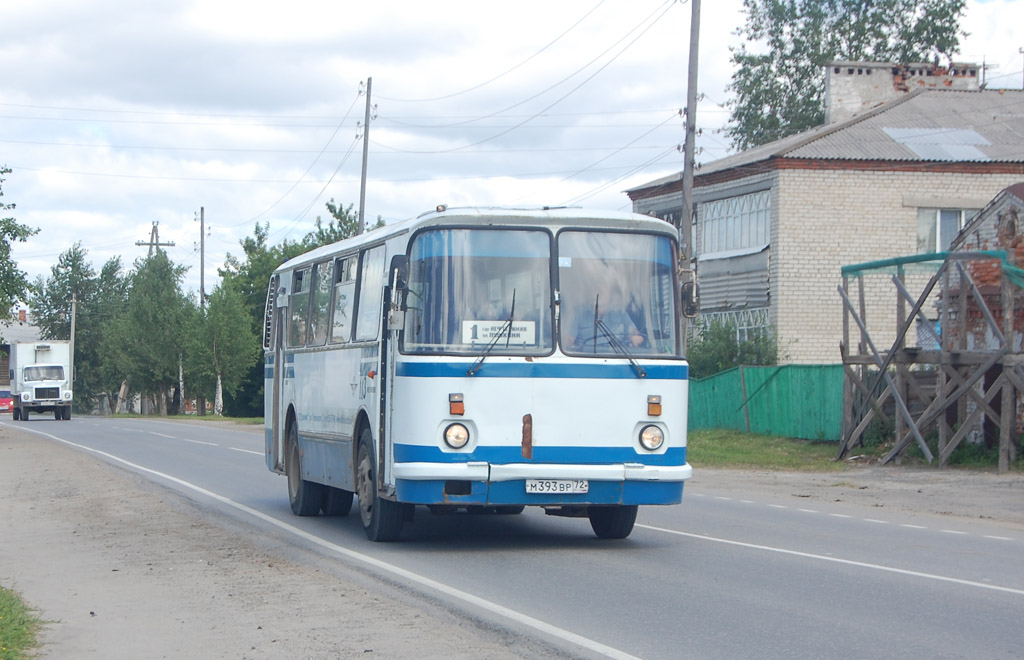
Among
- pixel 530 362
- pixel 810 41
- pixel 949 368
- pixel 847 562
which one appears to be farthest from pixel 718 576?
pixel 810 41

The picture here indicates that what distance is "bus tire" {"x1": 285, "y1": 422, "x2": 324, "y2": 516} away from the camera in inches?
613

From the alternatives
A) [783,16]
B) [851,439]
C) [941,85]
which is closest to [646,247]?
[851,439]

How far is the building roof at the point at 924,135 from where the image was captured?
38156mm

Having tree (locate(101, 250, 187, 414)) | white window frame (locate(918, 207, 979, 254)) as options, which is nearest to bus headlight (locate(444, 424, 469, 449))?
white window frame (locate(918, 207, 979, 254))

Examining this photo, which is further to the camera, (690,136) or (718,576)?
(690,136)

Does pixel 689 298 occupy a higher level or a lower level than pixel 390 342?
higher

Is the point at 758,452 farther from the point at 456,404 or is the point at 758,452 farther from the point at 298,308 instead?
the point at 456,404

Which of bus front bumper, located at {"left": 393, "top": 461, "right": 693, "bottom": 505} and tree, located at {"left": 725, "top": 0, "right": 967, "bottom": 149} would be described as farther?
tree, located at {"left": 725, "top": 0, "right": 967, "bottom": 149}

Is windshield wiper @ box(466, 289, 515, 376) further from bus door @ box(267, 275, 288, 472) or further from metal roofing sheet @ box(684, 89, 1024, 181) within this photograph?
metal roofing sheet @ box(684, 89, 1024, 181)

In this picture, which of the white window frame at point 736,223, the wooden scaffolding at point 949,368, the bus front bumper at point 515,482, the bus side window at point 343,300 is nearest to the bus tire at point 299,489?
the bus side window at point 343,300

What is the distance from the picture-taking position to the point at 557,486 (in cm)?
1148

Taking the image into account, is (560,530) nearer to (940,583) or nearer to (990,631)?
(940,583)

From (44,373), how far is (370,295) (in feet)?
179

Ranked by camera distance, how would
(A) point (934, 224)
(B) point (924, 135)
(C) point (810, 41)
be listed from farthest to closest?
(C) point (810, 41), (B) point (924, 135), (A) point (934, 224)
